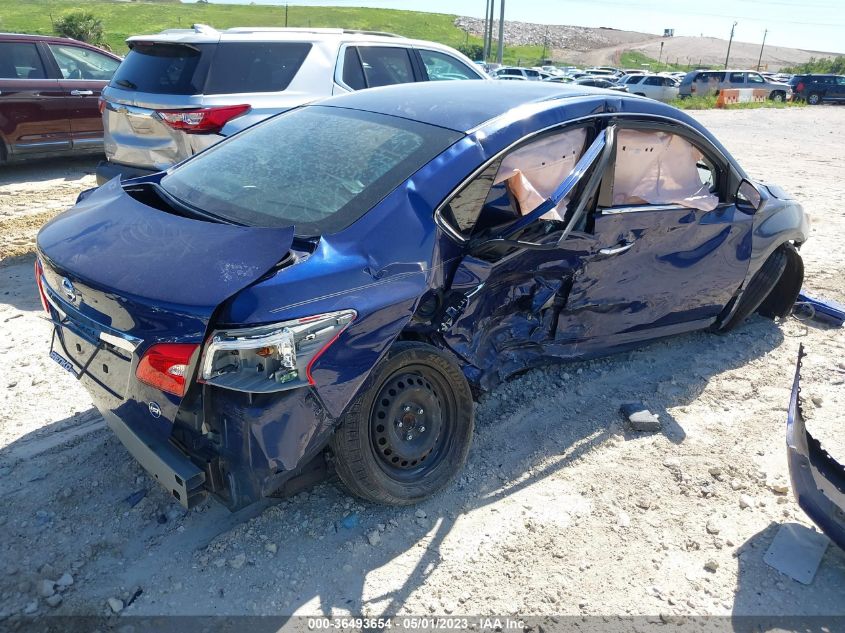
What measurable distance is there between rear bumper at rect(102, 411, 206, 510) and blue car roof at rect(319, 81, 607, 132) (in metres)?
1.86

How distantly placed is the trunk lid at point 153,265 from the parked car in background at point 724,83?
33.3m

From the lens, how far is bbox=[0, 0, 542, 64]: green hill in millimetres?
62094

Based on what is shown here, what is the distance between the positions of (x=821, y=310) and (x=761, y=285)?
0.84 metres

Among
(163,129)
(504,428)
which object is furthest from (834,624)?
(163,129)

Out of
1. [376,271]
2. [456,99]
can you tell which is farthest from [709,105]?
[376,271]

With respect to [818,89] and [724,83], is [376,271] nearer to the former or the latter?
[724,83]

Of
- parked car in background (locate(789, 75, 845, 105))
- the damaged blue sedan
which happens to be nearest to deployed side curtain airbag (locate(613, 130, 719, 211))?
the damaged blue sedan

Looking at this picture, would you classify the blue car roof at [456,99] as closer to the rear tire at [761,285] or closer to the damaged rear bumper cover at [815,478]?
the damaged rear bumper cover at [815,478]

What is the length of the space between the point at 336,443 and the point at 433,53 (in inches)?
224

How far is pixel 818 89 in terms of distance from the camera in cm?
3412

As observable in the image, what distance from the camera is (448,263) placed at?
300 cm

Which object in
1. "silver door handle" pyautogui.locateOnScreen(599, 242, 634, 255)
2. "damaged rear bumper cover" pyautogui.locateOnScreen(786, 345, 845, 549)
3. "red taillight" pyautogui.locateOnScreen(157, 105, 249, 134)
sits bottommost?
"damaged rear bumper cover" pyautogui.locateOnScreen(786, 345, 845, 549)

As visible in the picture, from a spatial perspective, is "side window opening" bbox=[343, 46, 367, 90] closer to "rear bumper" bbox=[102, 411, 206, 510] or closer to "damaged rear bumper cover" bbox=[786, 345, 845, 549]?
"rear bumper" bbox=[102, 411, 206, 510]

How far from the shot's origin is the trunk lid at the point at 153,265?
2.36 m
